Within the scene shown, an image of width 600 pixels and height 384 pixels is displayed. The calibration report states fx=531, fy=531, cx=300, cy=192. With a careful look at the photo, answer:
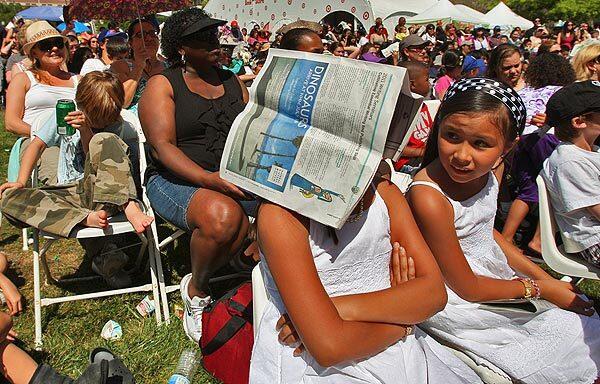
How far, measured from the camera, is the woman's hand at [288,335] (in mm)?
1765

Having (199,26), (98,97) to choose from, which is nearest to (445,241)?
(199,26)

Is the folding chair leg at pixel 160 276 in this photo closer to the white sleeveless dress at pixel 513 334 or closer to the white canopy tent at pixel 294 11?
the white sleeveless dress at pixel 513 334

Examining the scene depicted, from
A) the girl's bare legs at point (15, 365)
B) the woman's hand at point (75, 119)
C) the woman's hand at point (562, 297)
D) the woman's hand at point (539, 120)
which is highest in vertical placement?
the woman's hand at point (539, 120)

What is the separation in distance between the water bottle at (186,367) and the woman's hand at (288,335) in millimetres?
1184

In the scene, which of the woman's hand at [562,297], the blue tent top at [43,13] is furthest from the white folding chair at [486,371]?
the blue tent top at [43,13]

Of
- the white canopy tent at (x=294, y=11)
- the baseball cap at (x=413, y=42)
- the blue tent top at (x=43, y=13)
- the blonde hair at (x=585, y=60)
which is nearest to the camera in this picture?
the blonde hair at (x=585, y=60)

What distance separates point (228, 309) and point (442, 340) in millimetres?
966

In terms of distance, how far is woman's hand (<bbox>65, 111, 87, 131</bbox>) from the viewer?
3428 mm

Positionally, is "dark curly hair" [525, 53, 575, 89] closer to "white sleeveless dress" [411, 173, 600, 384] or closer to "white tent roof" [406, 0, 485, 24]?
"white sleeveless dress" [411, 173, 600, 384]

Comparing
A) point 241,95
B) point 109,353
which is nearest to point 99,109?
point 241,95

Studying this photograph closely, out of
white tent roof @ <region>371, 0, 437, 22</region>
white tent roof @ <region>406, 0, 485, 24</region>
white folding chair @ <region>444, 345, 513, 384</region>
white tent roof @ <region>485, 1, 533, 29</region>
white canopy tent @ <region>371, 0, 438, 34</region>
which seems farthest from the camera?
white tent roof @ <region>485, 1, 533, 29</region>

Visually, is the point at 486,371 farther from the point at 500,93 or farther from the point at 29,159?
the point at 29,159

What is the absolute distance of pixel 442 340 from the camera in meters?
2.26

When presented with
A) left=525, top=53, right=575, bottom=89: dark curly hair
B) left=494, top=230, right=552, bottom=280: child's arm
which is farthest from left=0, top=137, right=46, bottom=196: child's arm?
left=525, top=53, right=575, bottom=89: dark curly hair
